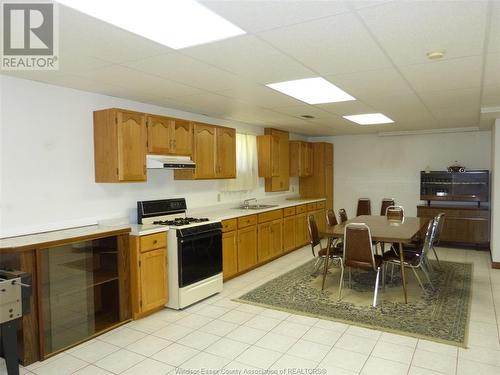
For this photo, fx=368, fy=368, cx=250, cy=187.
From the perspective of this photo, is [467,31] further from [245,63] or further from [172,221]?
[172,221]

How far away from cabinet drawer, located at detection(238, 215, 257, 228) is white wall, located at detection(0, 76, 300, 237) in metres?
1.54

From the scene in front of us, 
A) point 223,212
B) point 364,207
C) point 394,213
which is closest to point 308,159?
point 364,207

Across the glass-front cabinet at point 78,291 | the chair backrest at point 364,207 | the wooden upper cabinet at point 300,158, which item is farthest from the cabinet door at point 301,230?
the glass-front cabinet at point 78,291

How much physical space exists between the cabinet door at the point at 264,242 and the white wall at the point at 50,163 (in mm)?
2142

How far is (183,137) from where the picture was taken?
181 inches

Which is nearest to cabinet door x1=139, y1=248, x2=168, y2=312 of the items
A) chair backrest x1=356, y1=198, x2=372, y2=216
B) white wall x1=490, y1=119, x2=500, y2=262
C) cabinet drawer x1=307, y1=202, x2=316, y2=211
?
cabinet drawer x1=307, y1=202, x2=316, y2=211

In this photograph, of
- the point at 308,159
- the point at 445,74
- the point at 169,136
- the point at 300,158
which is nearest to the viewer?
the point at 445,74

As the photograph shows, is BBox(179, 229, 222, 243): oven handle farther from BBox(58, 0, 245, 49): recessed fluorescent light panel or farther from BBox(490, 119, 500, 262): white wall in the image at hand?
BBox(490, 119, 500, 262): white wall

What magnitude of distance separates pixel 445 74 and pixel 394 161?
16.2 feet

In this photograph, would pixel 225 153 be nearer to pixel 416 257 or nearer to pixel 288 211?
pixel 288 211

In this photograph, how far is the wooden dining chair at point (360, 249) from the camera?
4055 mm

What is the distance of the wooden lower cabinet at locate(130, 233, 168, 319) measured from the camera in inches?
147

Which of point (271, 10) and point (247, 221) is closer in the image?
point (271, 10)

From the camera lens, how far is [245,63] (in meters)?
2.90
